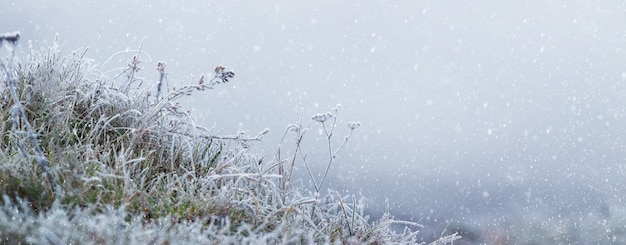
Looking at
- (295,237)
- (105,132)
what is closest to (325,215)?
(295,237)

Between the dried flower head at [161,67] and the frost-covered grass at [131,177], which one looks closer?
the frost-covered grass at [131,177]

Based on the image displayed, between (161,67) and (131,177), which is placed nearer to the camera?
(131,177)

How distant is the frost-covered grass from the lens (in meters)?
2.89

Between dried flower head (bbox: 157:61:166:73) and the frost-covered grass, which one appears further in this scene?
dried flower head (bbox: 157:61:166:73)

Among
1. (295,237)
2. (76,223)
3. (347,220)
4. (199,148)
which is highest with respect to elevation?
(199,148)

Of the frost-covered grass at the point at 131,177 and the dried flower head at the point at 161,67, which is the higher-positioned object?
the dried flower head at the point at 161,67

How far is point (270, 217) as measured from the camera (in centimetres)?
358

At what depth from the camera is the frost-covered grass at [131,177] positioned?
9.49ft

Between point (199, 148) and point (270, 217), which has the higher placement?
Answer: point (199, 148)

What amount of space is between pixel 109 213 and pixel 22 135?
124 centimetres

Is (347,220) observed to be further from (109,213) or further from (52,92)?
(52,92)

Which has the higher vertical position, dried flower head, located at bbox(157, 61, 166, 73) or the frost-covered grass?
dried flower head, located at bbox(157, 61, 166, 73)

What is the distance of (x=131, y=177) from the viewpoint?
3.89m

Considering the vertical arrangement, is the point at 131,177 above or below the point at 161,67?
below
